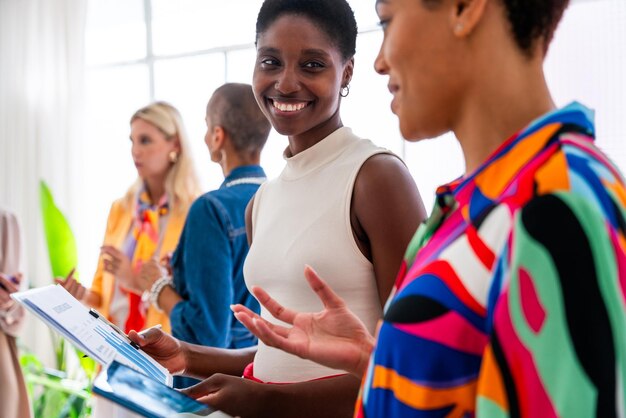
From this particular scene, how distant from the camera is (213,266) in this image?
2035 millimetres

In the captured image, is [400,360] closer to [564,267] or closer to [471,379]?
[471,379]

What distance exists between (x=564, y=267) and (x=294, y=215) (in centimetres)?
86

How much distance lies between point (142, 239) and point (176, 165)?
361mm

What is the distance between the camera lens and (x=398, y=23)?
776 mm

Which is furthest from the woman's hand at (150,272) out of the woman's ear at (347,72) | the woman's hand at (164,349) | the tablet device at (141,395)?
the tablet device at (141,395)

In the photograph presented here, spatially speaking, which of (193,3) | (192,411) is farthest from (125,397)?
(193,3)


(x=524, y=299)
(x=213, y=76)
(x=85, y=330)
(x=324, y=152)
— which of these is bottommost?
(x=85, y=330)

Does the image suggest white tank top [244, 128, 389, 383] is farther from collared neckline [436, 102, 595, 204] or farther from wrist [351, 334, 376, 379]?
collared neckline [436, 102, 595, 204]

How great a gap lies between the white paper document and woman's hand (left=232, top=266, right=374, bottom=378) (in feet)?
0.76

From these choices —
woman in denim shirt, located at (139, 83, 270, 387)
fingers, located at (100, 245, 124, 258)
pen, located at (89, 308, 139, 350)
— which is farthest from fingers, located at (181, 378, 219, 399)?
fingers, located at (100, 245, 124, 258)

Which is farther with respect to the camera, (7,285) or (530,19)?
(7,285)

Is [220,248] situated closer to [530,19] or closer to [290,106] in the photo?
[290,106]

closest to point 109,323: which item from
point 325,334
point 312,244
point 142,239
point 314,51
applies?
point 312,244

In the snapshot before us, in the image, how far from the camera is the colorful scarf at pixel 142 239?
2895 millimetres
